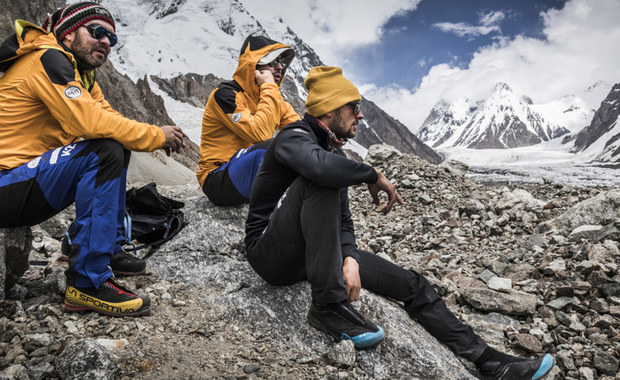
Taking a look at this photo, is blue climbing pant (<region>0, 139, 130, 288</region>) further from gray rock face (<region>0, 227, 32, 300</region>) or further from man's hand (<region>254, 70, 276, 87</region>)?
man's hand (<region>254, 70, 276, 87</region>)

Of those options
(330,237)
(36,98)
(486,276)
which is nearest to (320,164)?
(330,237)

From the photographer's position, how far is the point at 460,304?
390cm

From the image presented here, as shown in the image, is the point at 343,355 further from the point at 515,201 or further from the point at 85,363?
the point at 515,201

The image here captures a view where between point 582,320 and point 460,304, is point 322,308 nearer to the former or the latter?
point 460,304

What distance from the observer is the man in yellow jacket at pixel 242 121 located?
12.6ft

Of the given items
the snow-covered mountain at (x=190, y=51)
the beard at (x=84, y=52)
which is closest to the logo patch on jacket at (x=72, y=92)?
the beard at (x=84, y=52)

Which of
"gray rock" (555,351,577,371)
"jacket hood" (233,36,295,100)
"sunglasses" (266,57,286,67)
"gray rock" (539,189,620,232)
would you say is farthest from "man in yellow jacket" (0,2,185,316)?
"gray rock" (539,189,620,232)

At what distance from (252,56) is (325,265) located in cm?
265

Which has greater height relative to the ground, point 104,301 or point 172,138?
point 172,138

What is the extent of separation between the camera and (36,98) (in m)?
2.49

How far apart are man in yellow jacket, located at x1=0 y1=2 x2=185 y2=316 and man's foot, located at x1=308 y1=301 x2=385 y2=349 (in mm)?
1157

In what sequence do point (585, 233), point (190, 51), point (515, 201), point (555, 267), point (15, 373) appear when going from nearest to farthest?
1. point (15, 373)
2. point (555, 267)
3. point (585, 233)
4. point (515, 201)
5. point (190, 51)

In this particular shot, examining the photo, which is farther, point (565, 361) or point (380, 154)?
point (380, 154)

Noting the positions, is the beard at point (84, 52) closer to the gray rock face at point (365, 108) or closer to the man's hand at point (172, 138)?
the man's hand at point (172, 138)
